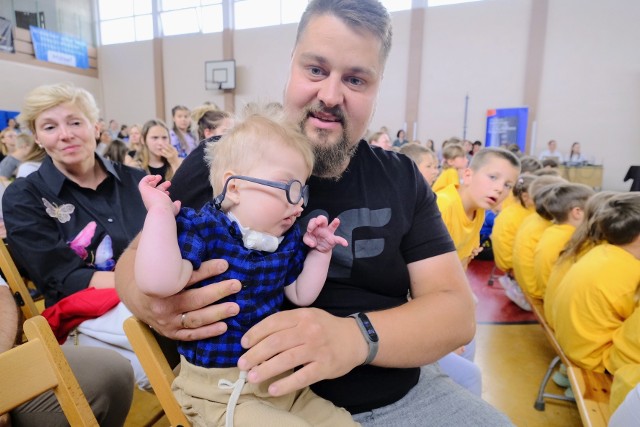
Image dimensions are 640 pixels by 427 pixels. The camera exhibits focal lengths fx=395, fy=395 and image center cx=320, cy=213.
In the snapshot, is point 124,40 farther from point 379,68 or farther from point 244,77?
point 379,68

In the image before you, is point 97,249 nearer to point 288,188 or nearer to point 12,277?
point 12,277

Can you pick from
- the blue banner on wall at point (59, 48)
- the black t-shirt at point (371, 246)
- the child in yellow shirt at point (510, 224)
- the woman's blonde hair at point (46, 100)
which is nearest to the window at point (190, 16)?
the blue banner on wall at point (59, 48)

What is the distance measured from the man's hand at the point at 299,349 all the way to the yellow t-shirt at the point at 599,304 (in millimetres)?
1610

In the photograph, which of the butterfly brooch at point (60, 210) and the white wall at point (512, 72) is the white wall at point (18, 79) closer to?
the white wall at point (512, 72)

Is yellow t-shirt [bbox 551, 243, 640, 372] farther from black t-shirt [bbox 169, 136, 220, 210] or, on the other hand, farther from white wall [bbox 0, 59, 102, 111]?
white wall [bbox 0, 59, 102, 111]

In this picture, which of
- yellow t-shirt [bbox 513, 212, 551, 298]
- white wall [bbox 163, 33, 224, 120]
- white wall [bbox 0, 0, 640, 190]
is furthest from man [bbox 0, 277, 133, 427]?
white wall [bbox 163, 33, 224, 120]

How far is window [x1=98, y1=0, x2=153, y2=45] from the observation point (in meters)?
15.4

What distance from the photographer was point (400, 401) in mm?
1201

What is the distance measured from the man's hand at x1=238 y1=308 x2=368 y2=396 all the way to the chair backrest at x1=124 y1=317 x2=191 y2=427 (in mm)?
247

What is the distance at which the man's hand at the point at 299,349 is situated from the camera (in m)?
0.89

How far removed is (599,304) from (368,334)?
1601 millimetres

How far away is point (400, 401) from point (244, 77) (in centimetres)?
1441

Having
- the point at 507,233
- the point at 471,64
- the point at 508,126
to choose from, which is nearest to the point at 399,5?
the point at 471,64

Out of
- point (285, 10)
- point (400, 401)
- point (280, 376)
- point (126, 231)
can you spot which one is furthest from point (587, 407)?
point (285, 10)
